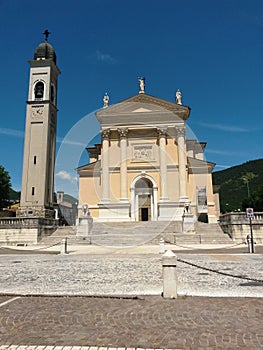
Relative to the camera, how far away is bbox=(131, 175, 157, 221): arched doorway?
3488 centimetres

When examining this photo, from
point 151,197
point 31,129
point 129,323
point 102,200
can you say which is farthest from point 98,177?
point 129,323

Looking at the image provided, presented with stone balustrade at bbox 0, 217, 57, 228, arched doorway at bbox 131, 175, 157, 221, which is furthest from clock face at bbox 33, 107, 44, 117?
stone balustrade at bbox 0, 217, 57, 228

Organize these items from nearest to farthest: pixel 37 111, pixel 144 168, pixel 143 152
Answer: pixel 144 168
pixel 143 152
pixel 37 111

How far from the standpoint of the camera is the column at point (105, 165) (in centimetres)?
3488

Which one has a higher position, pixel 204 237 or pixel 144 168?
pixel 144 168

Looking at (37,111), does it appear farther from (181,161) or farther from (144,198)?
(181,161)

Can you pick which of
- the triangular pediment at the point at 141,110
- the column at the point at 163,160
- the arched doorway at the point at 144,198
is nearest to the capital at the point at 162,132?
the column at the point at 163,160

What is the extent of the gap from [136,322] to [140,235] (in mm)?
20802

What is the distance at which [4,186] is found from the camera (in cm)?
4800

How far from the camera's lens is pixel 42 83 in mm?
40719

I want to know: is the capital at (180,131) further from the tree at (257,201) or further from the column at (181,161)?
the tree at (257,201)

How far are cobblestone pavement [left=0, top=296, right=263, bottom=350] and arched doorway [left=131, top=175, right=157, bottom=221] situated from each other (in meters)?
29.1

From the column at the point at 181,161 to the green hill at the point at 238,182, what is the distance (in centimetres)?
5626

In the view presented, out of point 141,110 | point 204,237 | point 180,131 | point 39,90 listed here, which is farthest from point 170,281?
point 39,90
